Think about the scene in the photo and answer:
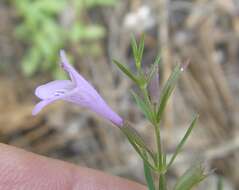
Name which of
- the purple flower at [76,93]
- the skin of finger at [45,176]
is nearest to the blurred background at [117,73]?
the skin of finger at [45,176]

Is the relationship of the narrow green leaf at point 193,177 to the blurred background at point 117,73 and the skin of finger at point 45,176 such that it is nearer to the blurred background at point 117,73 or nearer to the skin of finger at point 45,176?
the skin of finger at point 45,176

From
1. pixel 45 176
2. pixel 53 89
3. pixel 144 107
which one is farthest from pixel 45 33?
pixel 144 107

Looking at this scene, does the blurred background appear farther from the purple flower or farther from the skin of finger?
the purple flower

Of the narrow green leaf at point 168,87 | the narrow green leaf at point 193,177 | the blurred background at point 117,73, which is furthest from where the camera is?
the blurred background at point 117,73

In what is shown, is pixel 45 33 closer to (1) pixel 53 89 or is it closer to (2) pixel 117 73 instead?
(2) pixel 117 73

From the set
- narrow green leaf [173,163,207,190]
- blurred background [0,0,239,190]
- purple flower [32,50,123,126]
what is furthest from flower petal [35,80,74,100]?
blurred background [0,0,239,190]

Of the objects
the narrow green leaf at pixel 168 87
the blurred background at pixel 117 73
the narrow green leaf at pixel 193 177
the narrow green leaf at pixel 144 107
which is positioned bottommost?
the blurred background at pixel 117 73
